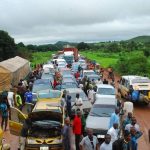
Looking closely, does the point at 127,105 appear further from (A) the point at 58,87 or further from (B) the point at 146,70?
(B) the point at 146,70

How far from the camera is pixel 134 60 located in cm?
4934

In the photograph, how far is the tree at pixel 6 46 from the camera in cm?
6438

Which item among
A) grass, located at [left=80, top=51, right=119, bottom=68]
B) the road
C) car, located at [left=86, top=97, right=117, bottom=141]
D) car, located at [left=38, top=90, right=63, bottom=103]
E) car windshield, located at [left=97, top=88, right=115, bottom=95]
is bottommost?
grass, located at [left=80, top=51, right=119, bottom=68]

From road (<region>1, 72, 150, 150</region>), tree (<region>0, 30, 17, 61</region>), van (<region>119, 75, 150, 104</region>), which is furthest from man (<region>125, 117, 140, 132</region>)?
tree (<region>0, 30, 17, 61</region>)

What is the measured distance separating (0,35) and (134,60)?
25.2 metres

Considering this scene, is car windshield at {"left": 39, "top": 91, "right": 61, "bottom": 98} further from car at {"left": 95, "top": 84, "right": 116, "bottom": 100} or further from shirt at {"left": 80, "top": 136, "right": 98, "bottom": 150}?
shirt at {"left": 80, "top": 136, "right": 98, "bottom": 150}

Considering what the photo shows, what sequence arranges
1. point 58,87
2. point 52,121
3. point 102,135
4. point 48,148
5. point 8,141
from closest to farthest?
point 48,148
point 52,121
point 102,135
point 8,141
point 58,87

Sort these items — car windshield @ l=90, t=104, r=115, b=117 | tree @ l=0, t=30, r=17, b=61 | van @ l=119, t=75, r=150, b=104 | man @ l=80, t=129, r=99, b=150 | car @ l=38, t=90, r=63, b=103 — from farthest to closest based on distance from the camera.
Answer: tree @ l=0, t=30, r=17, b=61
van @ l=119, t=75, r=150, b=104
car @ l=38, t=90, r=63, b=103
car windshield @ l=90, t=104, r=115, b=117
man @ l=80, t=129, r=99, b=150

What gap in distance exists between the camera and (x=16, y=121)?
15141 mm

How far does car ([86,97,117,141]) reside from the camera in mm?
16050

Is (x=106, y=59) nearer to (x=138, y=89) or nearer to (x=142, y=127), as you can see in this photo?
(x=138, y=89)

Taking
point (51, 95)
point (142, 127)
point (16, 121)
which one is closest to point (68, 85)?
point (51, 95)

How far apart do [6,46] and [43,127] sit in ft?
171

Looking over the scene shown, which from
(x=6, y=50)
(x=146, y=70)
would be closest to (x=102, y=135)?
(x=146, y=70)
